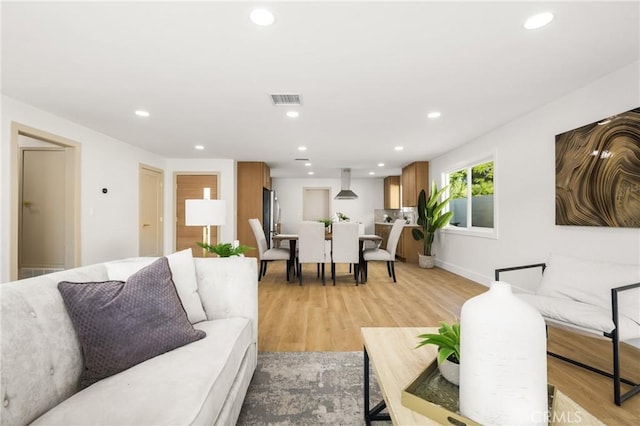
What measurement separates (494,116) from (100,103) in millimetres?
4524

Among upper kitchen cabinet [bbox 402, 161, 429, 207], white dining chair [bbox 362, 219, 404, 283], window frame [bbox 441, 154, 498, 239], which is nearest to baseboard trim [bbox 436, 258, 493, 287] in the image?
window frame [bbox 441, 154, 498, 239]

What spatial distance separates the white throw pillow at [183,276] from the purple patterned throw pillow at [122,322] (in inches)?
9.6

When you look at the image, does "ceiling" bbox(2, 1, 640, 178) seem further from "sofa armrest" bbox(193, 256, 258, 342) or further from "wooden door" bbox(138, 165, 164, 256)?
"wooden door" bbox(138, 165, 164, 256)

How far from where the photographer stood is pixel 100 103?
319 centimetres

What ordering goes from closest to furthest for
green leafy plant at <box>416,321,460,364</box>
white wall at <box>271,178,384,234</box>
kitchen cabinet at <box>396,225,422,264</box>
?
green leafy plant at <box>416,321,460,364</box>
kitchen cabinet at <box>396,225,422,264</box>
white wall at <box>271,178,384,234</box>

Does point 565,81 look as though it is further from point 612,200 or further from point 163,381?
point 163,381

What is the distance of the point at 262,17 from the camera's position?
5.82ft

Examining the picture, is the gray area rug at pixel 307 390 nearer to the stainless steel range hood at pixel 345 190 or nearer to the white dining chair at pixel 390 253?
the white dining chair at pixel 390 253

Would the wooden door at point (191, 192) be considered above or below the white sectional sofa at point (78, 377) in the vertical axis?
above

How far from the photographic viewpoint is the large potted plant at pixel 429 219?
18.2 ft

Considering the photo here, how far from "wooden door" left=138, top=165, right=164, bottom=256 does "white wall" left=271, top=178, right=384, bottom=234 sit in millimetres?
3904

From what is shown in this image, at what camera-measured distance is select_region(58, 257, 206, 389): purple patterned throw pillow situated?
1140mm

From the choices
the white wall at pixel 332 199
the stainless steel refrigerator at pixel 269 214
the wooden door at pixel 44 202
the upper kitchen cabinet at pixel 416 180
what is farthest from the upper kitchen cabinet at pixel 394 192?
the wooden door at pixel 44 202

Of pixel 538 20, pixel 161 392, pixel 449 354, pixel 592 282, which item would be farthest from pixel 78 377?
pixel 592 282
